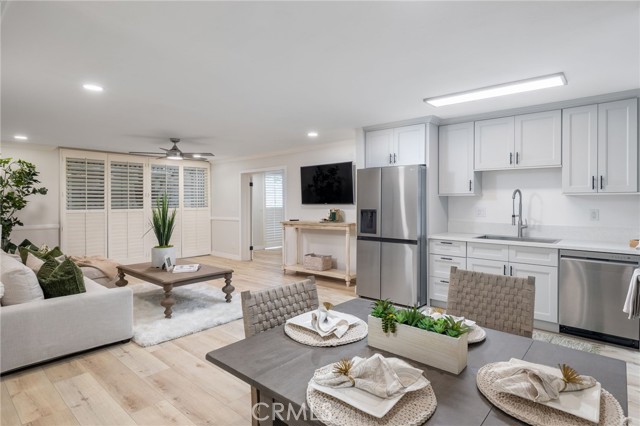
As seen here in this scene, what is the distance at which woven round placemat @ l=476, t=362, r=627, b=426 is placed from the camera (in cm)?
87

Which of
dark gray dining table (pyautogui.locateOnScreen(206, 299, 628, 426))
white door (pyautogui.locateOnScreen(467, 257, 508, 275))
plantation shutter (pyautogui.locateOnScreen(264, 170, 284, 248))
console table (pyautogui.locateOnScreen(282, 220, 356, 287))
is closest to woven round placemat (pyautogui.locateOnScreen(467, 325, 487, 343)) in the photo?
dark gray dining table (pyautogui.locateOnScreen(206, 299, 628, 426))

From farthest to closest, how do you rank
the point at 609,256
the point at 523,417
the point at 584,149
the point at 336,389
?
the point at 584,149 < the point at 609,256 < the point at 336,389 < the point at 523,417

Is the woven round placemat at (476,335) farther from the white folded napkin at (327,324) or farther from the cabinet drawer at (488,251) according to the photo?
the cabinet drawer at (488,251)

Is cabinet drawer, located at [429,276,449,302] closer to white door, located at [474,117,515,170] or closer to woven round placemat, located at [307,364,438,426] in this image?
white door, located at [474,117,515,170]

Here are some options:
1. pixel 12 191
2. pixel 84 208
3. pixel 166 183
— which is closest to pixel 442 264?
pixel 166 183

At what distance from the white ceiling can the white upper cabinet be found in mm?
257

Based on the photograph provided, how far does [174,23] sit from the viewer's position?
2.01 meters

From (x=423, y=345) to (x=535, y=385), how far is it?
339 millimetres

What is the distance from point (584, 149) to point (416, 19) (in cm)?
258

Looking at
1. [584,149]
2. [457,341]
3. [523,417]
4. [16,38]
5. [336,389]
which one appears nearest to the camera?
[523,417]

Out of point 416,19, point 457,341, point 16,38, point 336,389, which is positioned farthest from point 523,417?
point 16,38

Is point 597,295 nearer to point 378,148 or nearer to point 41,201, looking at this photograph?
point 378,148

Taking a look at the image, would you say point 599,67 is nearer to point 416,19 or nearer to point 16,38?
point 416,19

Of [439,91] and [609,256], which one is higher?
[439,91]
